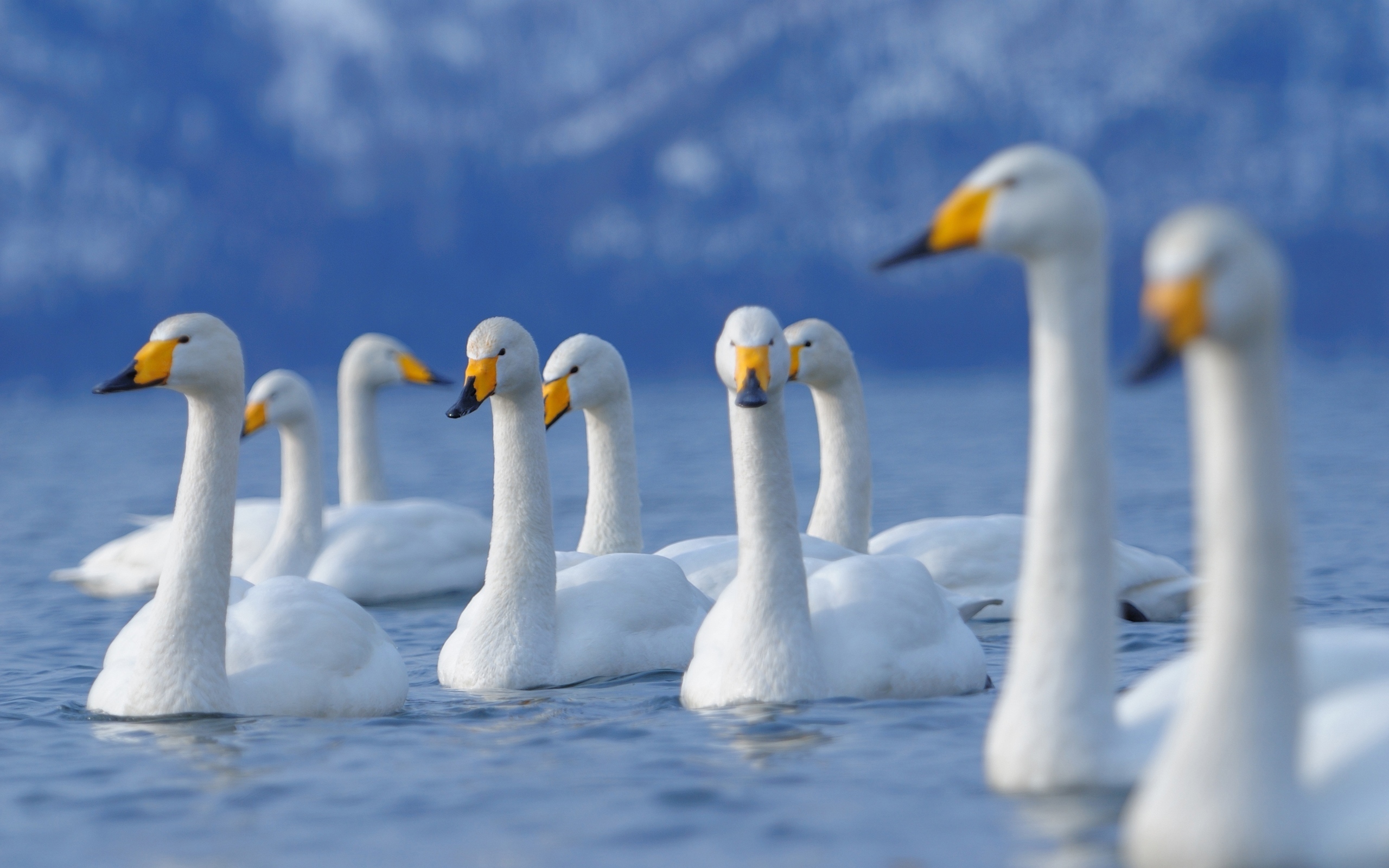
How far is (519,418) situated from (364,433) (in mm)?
7176

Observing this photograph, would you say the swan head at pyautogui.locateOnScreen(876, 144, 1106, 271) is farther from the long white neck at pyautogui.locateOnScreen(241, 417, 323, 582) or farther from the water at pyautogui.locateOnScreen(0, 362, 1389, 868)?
the long white neck at pyautogui.locateOnScreen(241, 417, 323, 582)

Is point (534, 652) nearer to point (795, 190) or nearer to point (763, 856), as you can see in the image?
point (763, 856)

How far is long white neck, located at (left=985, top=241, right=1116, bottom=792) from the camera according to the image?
544cm

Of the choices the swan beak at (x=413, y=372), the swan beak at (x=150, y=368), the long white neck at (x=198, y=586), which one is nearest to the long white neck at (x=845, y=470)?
the long white neck at (x=198, y=586)

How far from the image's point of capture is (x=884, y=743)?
7.09 metres

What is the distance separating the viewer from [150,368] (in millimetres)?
8148

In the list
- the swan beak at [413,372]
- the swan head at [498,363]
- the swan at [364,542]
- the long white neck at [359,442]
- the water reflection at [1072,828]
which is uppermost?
the swan beak at [413,372]

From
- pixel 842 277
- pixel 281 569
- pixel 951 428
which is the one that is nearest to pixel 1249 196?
pixel 842 277

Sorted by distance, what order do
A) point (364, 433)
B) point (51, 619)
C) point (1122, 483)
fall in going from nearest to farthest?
1. point (51, 619)
2. point (364, 433)
3. point (1122, 483)

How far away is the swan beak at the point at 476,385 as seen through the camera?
29.7 ft

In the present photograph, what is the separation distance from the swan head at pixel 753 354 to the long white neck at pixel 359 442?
8.92 m

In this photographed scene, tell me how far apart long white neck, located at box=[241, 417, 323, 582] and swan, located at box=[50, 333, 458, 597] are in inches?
24.1

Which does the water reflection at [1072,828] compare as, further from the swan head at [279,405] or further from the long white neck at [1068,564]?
the swan head at [279,405]

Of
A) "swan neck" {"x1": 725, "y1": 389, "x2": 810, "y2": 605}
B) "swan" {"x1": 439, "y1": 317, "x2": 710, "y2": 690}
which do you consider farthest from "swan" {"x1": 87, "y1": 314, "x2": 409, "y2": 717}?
"swan neck" {"x1": 725, "y1": 389, "x2": 810, "y2": 605}
